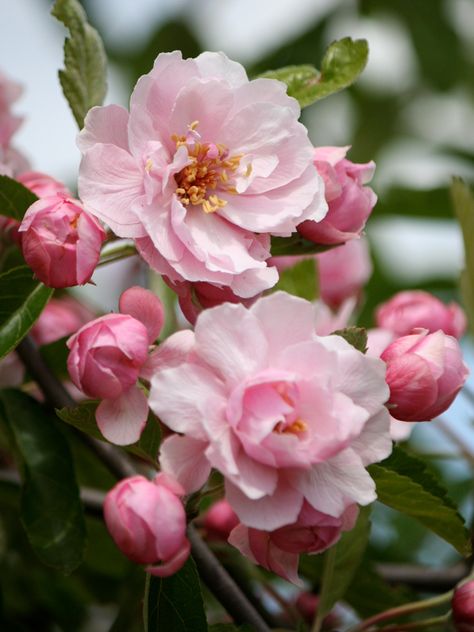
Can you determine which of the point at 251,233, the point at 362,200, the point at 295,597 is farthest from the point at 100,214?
the point at 295,597

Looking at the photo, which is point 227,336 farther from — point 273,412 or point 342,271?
point 342,271

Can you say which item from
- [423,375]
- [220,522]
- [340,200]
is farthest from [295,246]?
[220,522]

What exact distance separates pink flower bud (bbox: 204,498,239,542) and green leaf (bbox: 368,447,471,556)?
346 millimetres

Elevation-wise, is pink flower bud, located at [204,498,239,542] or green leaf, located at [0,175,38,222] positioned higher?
green leaf, located at [0,175,38,222]

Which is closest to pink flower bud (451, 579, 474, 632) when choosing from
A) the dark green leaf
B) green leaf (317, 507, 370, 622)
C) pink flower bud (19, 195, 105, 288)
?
green leaf (317, 507, 370, 622)

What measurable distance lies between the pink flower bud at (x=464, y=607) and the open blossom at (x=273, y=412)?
0.84 ft

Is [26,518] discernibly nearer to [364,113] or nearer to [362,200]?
[362,200]

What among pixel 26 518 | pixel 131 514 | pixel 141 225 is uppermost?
pixel 141 225

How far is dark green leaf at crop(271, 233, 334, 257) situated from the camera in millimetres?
1059

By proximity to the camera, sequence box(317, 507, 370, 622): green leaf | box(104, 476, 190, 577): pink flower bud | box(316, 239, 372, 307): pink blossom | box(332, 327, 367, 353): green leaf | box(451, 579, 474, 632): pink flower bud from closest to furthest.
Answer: box(104, 476, 190, 577): pink flower bud, box(332, 327, 367, 353): green leaf, box(451, 579, 474, 632): pink flower bud, box(317, 507, 370, 622): green leaf, box(316, 239, 372, 307): pink blossom

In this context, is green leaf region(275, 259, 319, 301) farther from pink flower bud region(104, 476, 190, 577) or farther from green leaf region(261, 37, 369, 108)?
pink flower bud region(104, 476, 190, 577)

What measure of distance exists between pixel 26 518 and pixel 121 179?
37 centimetres

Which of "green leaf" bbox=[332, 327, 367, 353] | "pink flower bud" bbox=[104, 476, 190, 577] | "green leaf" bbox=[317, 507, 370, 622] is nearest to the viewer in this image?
"pink flower bud" bbox=[104, 476, 190, 577]

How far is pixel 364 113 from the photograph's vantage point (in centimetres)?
260
